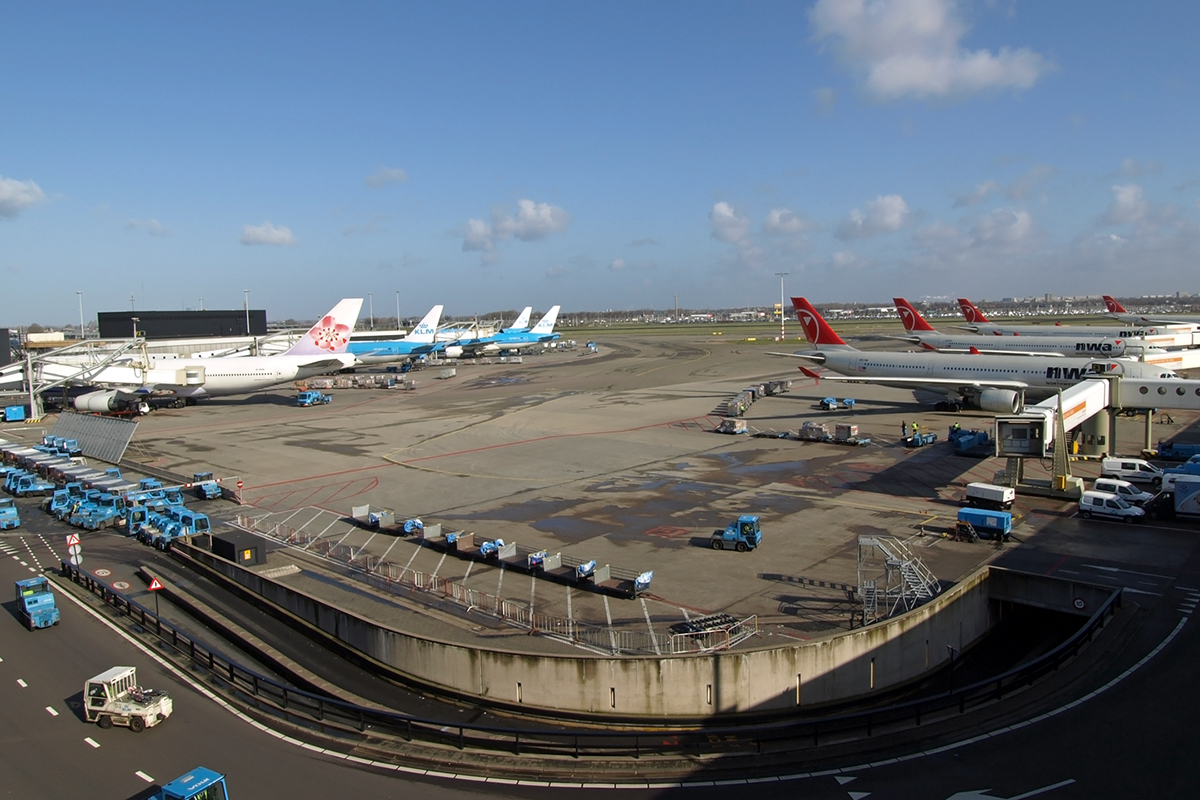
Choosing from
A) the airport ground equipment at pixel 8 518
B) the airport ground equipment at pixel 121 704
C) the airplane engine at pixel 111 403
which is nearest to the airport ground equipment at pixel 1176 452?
the airport ground equipment at pixel 121 704

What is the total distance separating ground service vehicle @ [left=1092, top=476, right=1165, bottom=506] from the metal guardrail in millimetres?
17234

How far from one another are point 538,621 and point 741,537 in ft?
34.0

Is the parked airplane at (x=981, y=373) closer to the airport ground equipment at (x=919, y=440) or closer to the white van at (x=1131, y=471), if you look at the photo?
the airport ground equipment at (x=919, y=440)

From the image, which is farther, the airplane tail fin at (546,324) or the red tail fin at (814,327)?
the airplane tail fin at (546,324)

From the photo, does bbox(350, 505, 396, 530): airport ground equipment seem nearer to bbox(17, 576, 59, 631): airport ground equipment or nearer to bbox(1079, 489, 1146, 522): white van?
bbox(17, 576, 59, 631): airport ground equipment

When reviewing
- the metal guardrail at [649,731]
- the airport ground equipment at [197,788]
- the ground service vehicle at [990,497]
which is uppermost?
the ground service vehicle at [990,497]

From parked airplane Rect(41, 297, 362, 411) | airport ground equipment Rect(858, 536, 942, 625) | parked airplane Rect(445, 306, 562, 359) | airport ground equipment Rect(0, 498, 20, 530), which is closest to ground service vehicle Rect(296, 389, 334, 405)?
parked airplane Rect(41, 297, 362, 411)

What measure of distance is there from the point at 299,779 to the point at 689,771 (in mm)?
8855

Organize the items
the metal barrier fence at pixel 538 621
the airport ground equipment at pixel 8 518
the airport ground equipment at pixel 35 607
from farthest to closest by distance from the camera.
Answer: the airport ground equipment at pixel 8 518 → the airport ground equipment at pixel 35 607 → the metal barrier fence at pixel 538 621

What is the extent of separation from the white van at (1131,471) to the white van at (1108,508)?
7.11 metres

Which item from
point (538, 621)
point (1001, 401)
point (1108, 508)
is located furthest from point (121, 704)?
point (1001, 401)

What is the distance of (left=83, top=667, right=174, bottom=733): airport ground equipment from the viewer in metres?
19.4

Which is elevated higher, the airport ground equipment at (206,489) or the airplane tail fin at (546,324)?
the airplane tail fin at (546,324)

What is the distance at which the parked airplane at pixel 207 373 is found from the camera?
80625 millimetres
